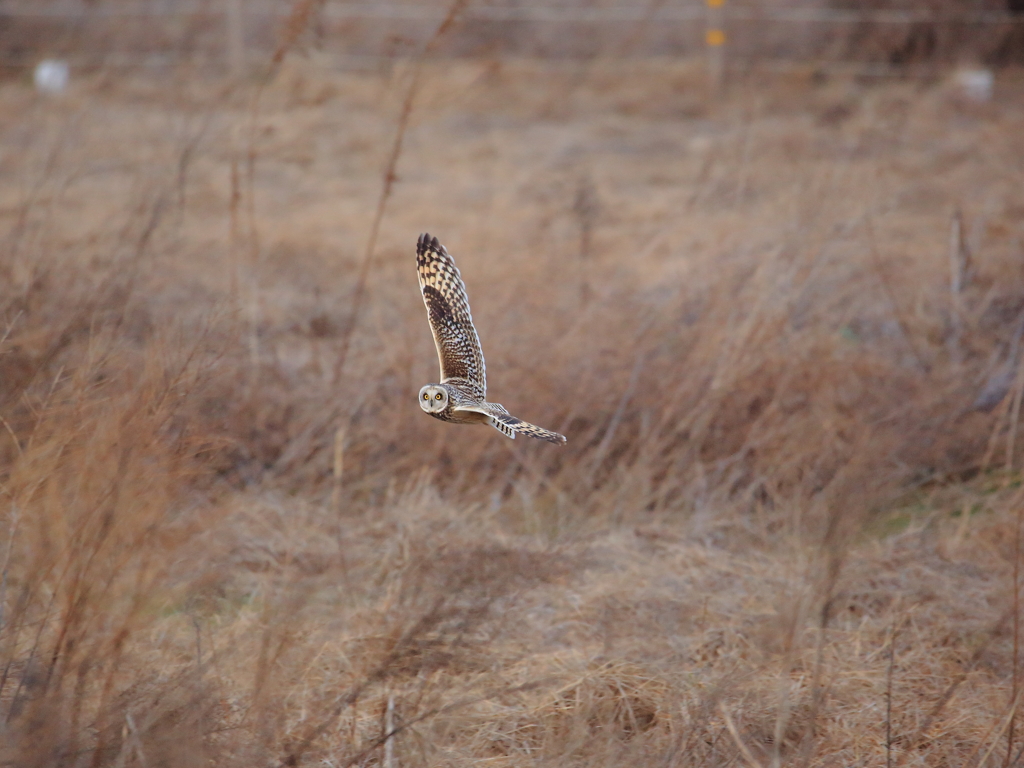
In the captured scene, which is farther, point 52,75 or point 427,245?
point 52,75

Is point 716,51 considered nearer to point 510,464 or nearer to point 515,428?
point 510,464

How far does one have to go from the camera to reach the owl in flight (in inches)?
93.7

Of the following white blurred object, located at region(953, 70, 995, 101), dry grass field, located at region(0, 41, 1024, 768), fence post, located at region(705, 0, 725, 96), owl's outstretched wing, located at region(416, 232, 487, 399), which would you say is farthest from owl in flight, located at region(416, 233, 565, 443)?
white blurred object, located at region(953, 70, 995, 101)

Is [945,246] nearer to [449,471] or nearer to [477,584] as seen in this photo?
[449,471]

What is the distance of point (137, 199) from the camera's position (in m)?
4.78

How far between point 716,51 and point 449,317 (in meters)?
10.1

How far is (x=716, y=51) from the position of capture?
11961 mm

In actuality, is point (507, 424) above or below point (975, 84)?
below

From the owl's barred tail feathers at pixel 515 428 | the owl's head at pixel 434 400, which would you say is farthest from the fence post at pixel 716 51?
the owl's barred tail feathers at pixel 515 428

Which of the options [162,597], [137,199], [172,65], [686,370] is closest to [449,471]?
[686,370]

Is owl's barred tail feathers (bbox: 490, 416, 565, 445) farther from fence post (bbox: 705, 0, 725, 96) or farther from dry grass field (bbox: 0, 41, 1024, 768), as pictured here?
fence post (bbox: 705, 0, 725, 96)

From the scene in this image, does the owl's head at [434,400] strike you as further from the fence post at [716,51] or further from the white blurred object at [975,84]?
the white blurred object at [975,84]

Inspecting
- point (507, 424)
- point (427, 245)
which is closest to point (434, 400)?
point (507, 424)

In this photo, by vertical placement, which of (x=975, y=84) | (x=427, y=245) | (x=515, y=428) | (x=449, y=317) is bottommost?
(x=515, y=428)
